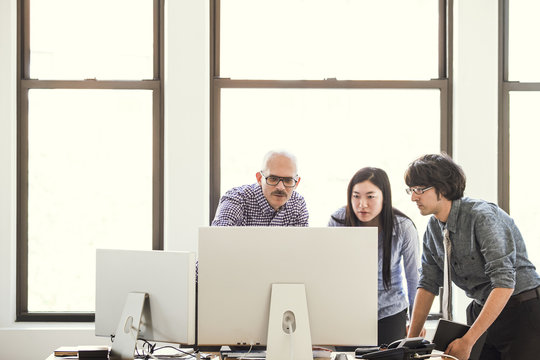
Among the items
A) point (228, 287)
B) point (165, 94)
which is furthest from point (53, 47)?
point (228, 287)

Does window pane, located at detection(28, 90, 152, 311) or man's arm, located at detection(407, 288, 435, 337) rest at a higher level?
window pane, located at detection(28, 90, 152, 311)

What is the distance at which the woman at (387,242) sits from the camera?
8.43 ft

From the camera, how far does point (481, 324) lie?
1.93 metres

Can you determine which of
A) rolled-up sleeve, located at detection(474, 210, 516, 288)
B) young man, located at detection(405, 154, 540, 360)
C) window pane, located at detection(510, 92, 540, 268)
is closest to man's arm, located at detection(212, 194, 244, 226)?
young man, located at detection(405, 154, 540, 360)

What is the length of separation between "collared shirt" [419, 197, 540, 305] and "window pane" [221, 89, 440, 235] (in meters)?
1.27

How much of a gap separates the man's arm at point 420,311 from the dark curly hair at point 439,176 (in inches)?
16.9

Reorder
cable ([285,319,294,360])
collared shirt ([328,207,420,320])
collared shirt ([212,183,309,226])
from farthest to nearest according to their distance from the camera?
1. collared shirt ([212,183,309,226])
2. collared shirt ([328,207,420,320])
3. cable ([285,319,294,360])

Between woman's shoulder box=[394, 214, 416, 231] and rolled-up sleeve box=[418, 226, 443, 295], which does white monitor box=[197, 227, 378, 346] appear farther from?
woman's shoulder box=[394, 214, 416, 231]

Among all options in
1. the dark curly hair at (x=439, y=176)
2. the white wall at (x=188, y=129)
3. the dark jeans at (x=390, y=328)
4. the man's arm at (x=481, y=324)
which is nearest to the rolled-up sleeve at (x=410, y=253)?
the dark jeans at (x=390, y=328)

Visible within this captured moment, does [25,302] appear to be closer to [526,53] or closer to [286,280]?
[286,280]

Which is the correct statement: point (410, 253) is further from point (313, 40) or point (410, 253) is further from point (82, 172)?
point (82, 172)

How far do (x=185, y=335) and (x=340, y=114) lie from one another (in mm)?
2041

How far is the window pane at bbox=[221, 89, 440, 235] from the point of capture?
3502 millimetres

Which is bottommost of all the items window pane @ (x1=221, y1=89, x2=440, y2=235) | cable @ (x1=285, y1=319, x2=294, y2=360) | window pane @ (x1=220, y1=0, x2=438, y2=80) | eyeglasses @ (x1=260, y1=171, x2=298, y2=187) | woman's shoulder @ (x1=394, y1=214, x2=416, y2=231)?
cable @ (x1=285, y1=319, x2=294, y2=360)
